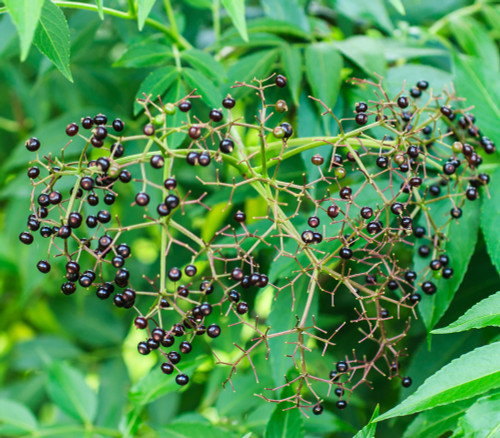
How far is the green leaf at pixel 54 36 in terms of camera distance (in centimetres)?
107

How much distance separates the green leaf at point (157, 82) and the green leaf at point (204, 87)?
36 mm

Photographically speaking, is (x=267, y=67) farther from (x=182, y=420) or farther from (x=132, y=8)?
(x=182, y=420)

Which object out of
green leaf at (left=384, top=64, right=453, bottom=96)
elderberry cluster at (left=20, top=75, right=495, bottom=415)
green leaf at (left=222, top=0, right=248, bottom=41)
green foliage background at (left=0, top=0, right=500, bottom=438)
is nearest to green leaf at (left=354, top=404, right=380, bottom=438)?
green foliage background at (left=0, top=0, right=500, bottom=438)

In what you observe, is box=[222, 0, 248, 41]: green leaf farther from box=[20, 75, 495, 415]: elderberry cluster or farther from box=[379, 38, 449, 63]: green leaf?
box=[379, 38, 449, 63]: green leaf

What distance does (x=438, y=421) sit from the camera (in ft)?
3.71

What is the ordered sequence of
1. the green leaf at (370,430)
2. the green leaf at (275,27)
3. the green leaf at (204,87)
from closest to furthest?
the green leaf at (370,430), the green leaf at (204,87), the green leaf at (275,27)

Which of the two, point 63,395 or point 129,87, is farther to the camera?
point 129,87

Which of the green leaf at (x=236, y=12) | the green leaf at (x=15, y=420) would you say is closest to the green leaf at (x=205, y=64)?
the green leaf at (x=236, y=12)

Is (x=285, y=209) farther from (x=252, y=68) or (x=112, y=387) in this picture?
(x=112, y=387)

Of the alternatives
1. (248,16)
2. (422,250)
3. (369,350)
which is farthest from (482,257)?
(248,16)

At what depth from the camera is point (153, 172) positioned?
5.09 feet

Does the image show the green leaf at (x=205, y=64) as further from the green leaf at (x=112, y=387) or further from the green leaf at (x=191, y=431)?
the green leaf at (x=112, y=387)

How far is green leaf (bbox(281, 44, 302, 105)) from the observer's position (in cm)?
132

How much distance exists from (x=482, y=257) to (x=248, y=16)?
1.23m
